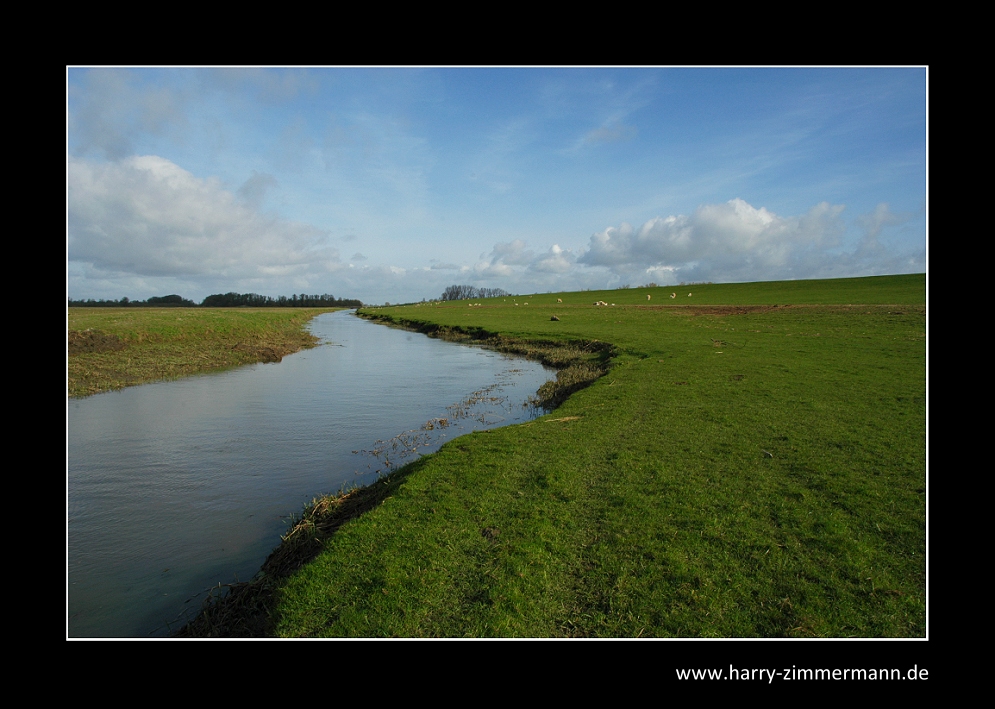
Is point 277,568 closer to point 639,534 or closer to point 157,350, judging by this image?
point 639,534

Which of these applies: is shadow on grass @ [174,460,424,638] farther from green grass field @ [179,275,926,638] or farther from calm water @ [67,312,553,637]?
calm water @ [67,312,553,637]

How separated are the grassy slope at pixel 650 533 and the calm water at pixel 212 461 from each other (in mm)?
2615

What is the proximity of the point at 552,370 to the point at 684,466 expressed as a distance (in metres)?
18.5

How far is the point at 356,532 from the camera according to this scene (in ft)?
23.1

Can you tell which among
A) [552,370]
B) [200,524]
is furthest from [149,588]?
[552,370]

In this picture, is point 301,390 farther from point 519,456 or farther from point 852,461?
point 852,461

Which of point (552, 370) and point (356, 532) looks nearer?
point (356, 532)

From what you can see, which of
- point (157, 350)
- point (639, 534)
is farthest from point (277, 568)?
point (157, 350)

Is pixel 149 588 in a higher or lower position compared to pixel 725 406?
lower

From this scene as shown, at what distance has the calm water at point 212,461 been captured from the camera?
24.1 ft

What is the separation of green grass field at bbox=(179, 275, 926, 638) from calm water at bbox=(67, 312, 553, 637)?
5.30 ft

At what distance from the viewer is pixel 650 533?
6742mm

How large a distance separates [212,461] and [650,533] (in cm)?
1094

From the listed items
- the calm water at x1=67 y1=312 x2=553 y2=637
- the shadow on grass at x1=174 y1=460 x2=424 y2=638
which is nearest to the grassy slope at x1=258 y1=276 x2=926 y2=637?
the shadow on grass at x1=174 y1=460 x2=424 y2=638
